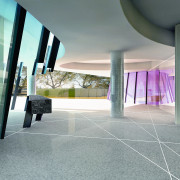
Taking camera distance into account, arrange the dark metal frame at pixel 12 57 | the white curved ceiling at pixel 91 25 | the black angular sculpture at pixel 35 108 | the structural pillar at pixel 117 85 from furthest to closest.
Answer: the structural pillar at pixel 117 85
the black angular sculpture at pixel 35 108
the dark metal frame at pixel 12 57
the white curved ceiling at pixel 91 25

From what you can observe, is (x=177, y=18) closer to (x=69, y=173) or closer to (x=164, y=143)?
(x=164, y=143)

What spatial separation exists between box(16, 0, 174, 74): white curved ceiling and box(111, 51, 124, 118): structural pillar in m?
0.57

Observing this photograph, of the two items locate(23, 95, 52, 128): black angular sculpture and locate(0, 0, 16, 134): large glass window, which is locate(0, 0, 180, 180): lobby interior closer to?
locate(0, 0, 16, 134): large glass window

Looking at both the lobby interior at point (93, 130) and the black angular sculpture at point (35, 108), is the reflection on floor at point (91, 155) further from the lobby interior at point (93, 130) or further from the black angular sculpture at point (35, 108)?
the black angular sculpture at point (35, 108)

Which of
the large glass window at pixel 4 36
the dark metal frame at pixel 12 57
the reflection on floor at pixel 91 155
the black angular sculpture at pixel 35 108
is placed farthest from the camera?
the black angular sculpture at pixel 35 108

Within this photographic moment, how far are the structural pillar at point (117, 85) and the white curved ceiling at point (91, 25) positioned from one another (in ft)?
1.89

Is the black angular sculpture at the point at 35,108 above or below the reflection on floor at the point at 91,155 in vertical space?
above

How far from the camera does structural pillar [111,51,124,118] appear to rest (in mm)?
9734

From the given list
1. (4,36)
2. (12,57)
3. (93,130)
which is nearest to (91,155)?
(93,130)

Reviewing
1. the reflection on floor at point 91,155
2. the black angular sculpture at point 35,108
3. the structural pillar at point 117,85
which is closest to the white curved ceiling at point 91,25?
the structural pillar at point 117,85

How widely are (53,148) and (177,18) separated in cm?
688

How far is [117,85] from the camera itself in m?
9.84

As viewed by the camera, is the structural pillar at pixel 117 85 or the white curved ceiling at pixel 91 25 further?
the structural pillar at pixel 117 85

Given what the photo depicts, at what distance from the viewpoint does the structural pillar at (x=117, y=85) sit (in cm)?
973
